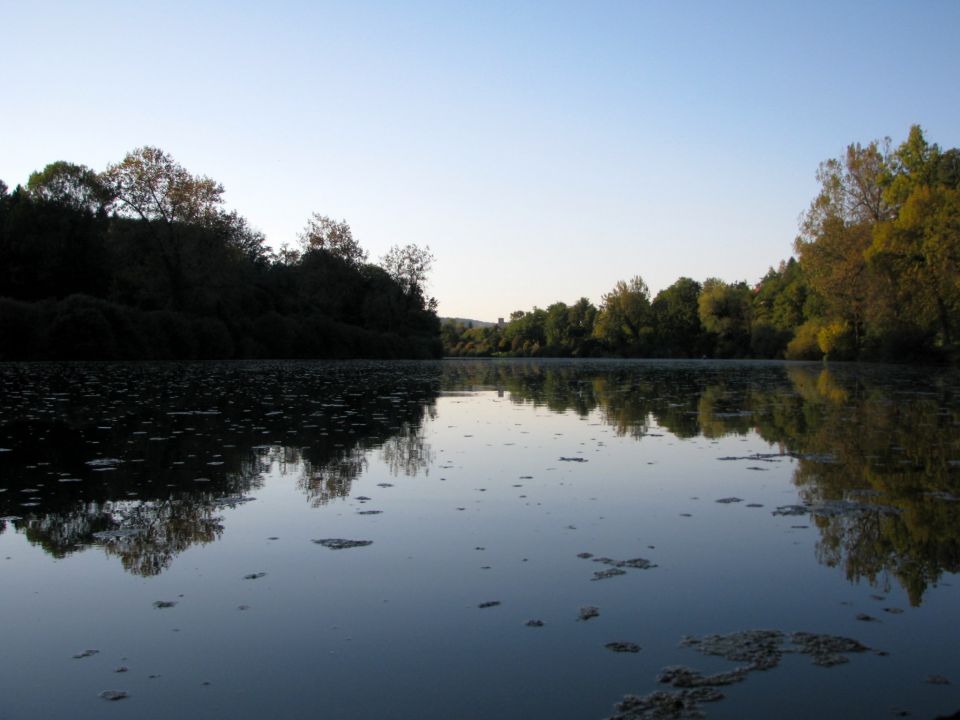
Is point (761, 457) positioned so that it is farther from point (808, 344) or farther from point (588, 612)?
point (808, 344)

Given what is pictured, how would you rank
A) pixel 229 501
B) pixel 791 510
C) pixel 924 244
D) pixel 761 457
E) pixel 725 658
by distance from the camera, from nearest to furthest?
pixel 725 658
pixel 791 510
pixel 229 501
pixel 761 457
pixel 924 244

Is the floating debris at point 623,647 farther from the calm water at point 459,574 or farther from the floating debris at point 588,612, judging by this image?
the floating debris at point 588,612

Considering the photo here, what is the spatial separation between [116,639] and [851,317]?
199 feet

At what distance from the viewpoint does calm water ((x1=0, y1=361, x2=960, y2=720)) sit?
3123 millimetres

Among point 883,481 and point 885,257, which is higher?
point 885,257

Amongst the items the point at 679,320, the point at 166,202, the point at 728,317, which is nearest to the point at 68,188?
the point at 166,202

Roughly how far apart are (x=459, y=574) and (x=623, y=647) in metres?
1.38

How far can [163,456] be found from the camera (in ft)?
29.6

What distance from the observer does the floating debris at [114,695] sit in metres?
3.03

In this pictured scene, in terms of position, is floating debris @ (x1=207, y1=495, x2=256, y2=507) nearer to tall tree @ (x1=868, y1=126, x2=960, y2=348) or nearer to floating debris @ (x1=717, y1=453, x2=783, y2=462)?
floating debris @ (x1=717, y1=453, x2=783, y2=462)

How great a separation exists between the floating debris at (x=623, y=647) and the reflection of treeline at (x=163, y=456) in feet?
9.60

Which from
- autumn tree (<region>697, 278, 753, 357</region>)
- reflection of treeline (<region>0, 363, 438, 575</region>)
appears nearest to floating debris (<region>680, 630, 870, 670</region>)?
reflection of treeline (<region>0, 363, 438, 575</region>)

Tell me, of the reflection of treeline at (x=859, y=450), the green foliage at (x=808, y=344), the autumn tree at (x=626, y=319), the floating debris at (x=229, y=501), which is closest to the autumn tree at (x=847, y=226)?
the green foliage at (x=808, y=344)

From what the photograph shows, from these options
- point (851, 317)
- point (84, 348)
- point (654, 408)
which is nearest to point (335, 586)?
point (654, 408)
